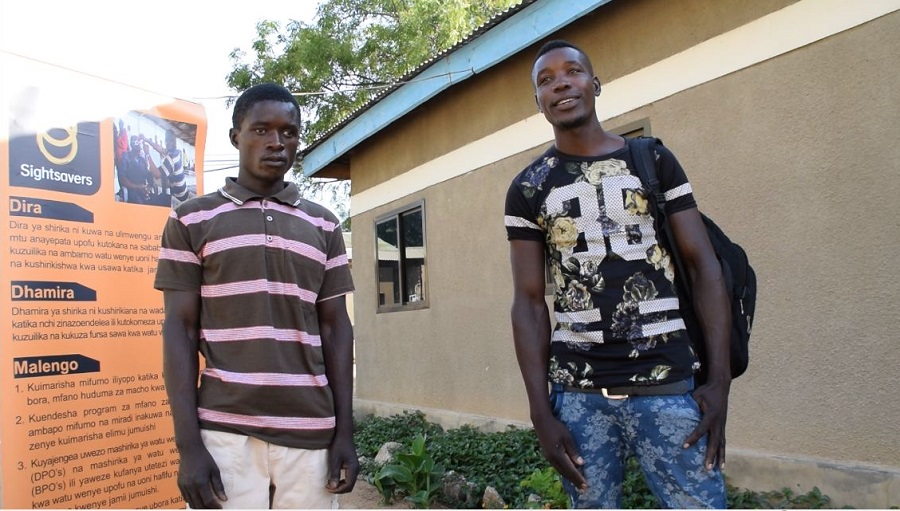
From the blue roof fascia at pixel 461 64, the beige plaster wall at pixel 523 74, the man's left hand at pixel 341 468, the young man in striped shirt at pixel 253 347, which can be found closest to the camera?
the young man in striped shirt at pixel 253 347

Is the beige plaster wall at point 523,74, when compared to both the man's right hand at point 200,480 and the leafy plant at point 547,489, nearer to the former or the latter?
the leafy plant at point 547,489

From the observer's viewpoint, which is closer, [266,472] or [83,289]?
[266,472]

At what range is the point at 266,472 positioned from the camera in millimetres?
2102

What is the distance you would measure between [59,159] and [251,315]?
1.27 m

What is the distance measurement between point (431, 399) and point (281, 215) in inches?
241

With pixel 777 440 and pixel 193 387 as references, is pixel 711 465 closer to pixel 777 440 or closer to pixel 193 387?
pixel 193 387

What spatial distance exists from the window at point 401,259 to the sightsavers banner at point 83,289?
518cm

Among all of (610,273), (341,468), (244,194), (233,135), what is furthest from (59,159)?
(610,273)

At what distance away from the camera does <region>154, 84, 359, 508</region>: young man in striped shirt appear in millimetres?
2043

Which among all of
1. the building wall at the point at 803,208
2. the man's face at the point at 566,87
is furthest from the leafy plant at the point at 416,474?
the man's face at the point at 566,87

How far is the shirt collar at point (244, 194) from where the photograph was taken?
2223 mm

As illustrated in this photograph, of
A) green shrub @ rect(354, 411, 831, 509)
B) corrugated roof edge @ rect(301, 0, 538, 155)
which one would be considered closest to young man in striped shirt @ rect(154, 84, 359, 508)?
green shrub @ rect(354, 411, 831, 509)

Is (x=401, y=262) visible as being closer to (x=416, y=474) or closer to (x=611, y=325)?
(x=416, y=474)

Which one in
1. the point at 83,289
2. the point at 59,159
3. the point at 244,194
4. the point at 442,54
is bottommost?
the point at 83,289
